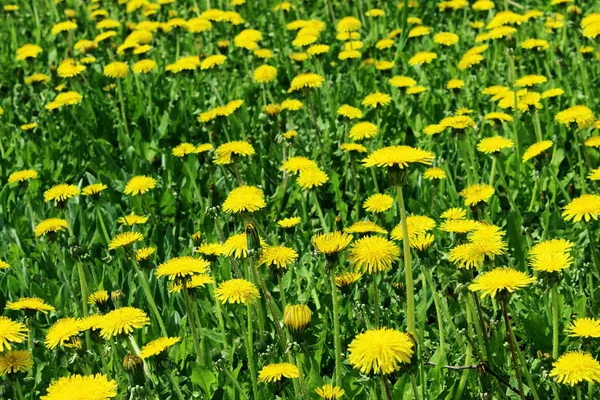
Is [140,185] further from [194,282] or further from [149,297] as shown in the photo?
[194,282]

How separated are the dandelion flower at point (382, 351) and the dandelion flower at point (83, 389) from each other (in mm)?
568

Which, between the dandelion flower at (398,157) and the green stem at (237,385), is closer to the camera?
the dandelion flower at (398,157)

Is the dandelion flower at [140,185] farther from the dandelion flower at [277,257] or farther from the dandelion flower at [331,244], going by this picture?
the dandelion flower at [331,244]

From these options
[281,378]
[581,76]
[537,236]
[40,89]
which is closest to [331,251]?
[281,378]

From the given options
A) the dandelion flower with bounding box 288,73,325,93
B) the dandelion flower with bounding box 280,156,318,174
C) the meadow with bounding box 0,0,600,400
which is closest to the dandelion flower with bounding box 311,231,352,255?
the meadow with bounding box 0,0,600,400

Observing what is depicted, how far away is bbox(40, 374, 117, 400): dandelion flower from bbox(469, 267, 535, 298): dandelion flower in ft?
2.91

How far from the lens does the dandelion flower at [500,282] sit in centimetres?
205

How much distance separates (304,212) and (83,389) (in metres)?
1.78

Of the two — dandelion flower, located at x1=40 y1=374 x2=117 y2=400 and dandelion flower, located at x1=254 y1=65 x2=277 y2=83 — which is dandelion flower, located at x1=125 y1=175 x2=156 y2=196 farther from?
dandelion flower, located at x1=40 y1=374 x2=117 y2=400

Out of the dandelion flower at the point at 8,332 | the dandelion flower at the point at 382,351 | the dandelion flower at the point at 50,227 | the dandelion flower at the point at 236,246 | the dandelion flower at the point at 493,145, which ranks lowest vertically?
the dandelion flower at the point at 50,227

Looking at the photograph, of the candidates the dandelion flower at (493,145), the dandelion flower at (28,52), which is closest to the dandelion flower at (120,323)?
the dandelion flower at (493,145)

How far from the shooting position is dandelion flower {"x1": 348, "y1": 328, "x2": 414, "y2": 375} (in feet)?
6.05

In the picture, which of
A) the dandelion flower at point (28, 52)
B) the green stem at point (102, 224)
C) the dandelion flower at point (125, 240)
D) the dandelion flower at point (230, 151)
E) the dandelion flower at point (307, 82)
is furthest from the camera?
the dandelion flower at point (28, 52)

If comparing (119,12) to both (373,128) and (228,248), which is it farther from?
(228,248)
